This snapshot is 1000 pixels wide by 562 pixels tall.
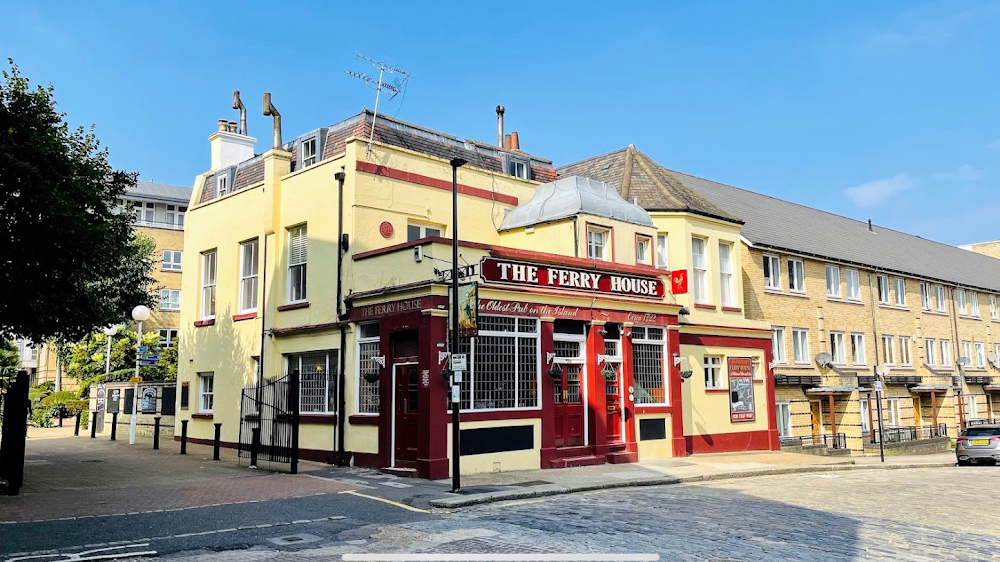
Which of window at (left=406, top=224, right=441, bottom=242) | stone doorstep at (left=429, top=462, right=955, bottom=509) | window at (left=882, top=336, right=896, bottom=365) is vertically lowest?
stone doorstep at (left=429, top=462, right=955, bottom=509)

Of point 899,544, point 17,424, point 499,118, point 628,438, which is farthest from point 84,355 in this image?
point 899,544

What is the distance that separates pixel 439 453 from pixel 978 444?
21.0 meters

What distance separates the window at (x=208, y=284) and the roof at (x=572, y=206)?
9972 millimetres

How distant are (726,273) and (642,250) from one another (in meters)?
4.41

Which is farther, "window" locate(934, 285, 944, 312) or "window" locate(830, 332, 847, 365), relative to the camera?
"window" locate(934, 285, 944, 312)

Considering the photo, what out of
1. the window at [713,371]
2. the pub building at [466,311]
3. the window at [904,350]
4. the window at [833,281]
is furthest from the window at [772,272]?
the window at [904,350]

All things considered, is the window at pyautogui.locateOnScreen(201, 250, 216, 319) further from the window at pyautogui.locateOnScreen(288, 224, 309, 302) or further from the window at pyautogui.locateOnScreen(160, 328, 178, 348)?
the window at pyautogui.locateOnScreen(160, 328, 178, 348)

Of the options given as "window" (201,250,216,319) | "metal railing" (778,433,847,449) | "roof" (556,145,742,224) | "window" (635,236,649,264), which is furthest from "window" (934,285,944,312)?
"window" (201,250,216,319)

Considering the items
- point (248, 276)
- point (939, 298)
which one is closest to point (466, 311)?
point (248, 276)

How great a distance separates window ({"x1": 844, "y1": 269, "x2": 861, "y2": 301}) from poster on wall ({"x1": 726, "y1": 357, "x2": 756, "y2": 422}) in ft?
43.8

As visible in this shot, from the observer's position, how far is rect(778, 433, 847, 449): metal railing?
98.2ft

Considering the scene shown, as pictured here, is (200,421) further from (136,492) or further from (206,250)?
(136,492)

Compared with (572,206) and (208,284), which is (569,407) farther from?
(208,284)

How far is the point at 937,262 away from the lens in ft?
152
